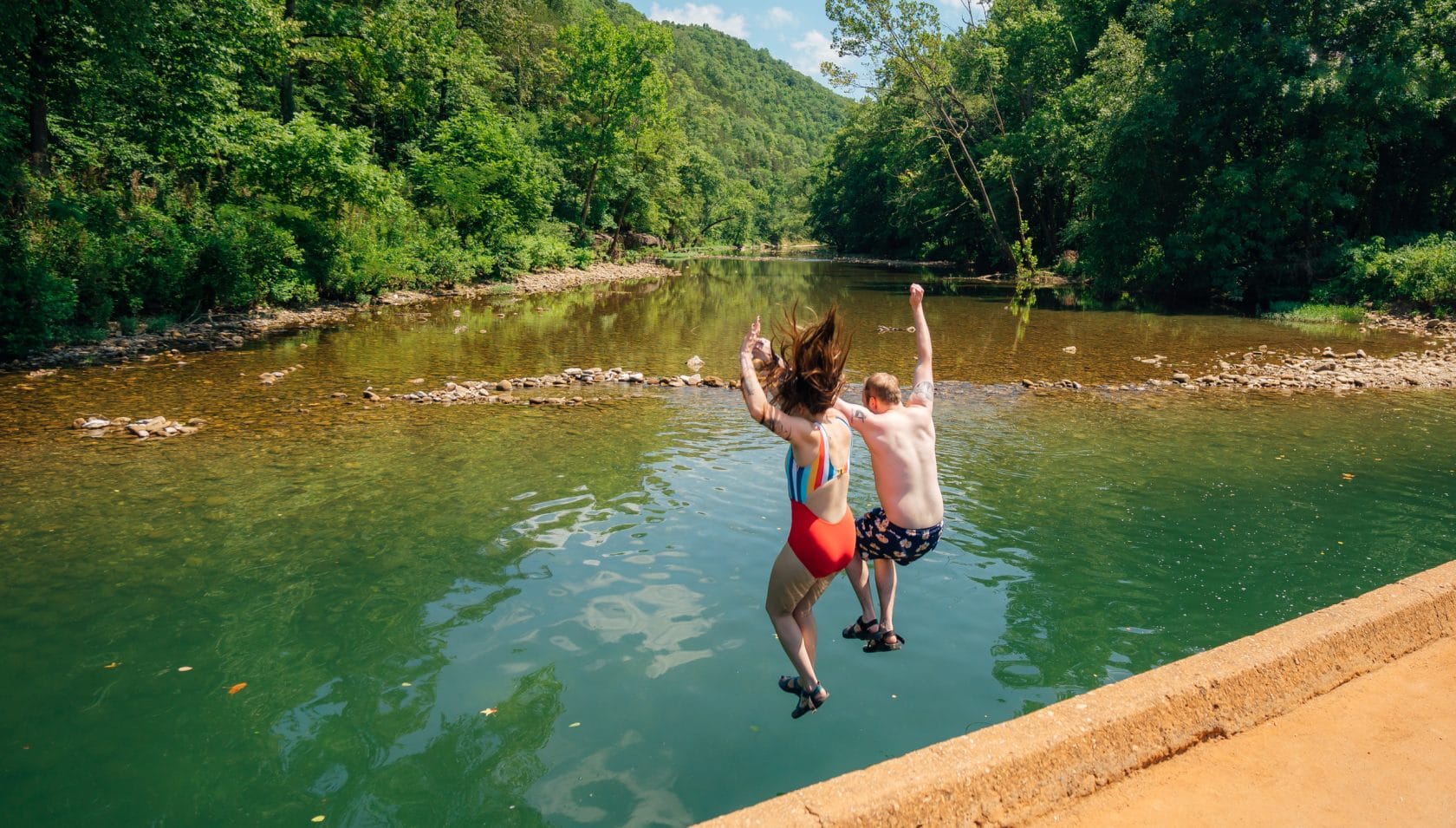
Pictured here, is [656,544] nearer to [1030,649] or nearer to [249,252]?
[1030,649]

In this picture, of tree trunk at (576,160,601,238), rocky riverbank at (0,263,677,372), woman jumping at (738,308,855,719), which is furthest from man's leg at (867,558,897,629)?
tree trunk at (576,160,601,238)

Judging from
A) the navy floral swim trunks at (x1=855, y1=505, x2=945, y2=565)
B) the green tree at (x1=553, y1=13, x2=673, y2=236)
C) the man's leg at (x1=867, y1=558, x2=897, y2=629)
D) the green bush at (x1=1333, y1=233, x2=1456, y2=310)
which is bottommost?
the man's leg at (x1=867, y1=558, x2=897, y2=629)

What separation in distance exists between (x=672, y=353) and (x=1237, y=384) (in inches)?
472

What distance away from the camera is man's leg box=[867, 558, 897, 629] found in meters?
5.30

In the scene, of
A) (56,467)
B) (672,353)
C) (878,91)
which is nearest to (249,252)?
(672,353)

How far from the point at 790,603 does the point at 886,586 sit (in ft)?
3.84

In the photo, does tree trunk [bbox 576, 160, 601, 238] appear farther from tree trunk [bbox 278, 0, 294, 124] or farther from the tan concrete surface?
the tan concrete surface

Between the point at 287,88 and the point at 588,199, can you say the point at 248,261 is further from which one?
the point at 588,199

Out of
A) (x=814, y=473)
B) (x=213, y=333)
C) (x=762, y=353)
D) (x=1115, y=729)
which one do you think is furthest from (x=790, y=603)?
(x=213, y=333)

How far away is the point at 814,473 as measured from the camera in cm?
434

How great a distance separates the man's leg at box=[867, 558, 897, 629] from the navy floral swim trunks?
0.36 ft

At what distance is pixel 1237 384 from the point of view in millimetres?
15609

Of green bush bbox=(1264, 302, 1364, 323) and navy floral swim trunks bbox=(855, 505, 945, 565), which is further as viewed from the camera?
green bush bbox=(1264, 302, 1364, 323)

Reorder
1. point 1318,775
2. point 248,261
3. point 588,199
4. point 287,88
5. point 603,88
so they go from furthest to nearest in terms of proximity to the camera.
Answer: point 588,199
point 603,88
point 287,88
point 248,261
point 1318,775
